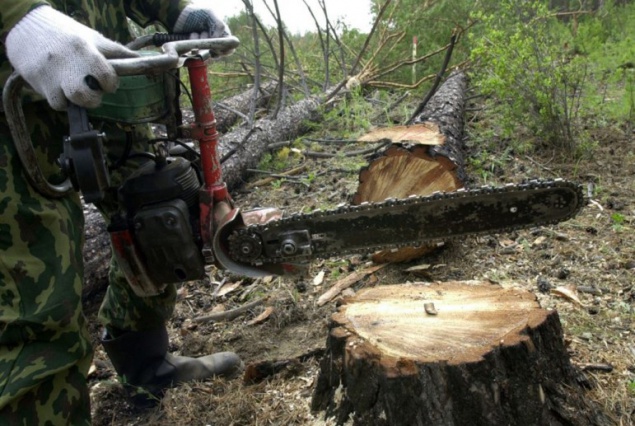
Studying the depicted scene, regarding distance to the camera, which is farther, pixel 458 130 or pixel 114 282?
pixel 458 130

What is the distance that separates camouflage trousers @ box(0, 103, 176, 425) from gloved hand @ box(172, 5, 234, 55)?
721 millimetres

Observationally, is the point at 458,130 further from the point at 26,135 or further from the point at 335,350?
the point at 26,135

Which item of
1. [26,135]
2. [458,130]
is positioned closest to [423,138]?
[458,130]

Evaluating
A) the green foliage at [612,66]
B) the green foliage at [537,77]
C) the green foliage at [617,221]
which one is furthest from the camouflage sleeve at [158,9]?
the green foliage at [612,66]

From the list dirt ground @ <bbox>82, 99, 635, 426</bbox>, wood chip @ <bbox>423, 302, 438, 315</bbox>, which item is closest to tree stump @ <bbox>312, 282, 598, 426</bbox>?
wood chip @ <bbox>423, 302, 438, 315</bbox>

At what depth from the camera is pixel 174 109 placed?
1.89 metres

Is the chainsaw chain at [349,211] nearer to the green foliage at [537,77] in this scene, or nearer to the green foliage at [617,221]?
the green foliage at [617,221]

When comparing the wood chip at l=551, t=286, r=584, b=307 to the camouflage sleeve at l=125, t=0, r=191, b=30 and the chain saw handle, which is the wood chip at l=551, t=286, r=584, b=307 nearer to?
the chain saw handle

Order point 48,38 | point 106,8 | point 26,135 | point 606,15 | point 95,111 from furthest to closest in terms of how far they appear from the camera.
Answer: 1. point 606,15
2. point 106,8
3. point 95,111
4. point 26,135
5. point 48,38

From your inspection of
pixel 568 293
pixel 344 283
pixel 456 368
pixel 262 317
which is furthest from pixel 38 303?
pixel 568 293

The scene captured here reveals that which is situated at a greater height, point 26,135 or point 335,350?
point 26,135

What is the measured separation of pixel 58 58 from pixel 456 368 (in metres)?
1.29

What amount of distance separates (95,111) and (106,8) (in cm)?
56

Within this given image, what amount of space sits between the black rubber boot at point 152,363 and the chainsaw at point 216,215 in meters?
0.44
